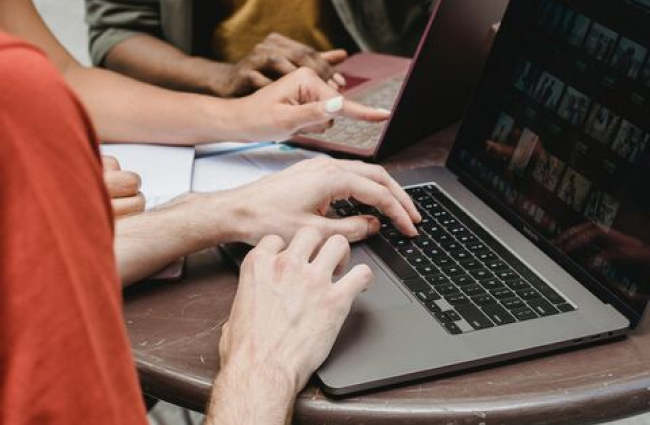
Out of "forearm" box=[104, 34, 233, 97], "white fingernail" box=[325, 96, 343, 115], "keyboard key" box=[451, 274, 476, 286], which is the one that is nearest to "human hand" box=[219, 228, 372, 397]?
"keyboard key" box=[451, 274, 476, 286]

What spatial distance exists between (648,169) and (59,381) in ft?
2.06

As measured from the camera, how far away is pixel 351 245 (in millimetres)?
956

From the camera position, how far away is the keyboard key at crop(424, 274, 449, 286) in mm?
879

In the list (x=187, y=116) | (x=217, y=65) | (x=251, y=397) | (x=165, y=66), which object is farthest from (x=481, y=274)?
(x=165, y=66)

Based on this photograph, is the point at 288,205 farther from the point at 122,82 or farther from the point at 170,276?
the point at 122,82

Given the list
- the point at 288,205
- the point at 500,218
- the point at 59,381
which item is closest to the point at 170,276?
the point at 288,205

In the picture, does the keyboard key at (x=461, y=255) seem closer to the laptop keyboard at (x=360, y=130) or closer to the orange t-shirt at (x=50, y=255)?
the laptop keyboard at (x=360, y=130)

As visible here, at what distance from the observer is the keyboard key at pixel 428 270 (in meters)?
0.89

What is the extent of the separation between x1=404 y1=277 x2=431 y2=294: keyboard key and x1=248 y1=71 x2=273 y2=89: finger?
1.93 ft

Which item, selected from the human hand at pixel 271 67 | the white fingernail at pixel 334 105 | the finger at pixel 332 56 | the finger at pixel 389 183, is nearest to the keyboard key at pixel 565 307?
the finger at pixel 389 183

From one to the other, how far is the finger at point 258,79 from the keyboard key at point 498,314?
2.15ft

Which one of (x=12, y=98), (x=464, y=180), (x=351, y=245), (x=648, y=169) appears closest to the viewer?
(x=12, y=98)

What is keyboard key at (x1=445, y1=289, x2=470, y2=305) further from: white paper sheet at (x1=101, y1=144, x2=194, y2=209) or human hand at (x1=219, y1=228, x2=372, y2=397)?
white paper sheet at (x1=101, y1=144, x2=194, y2=209)

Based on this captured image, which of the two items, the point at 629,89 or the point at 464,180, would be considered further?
the point at 464,180
